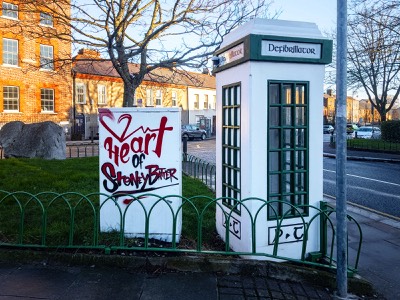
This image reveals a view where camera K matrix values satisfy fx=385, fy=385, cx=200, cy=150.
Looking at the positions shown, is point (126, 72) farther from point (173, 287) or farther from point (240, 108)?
point (173, 287)

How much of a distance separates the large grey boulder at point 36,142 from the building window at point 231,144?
12485 millimetres

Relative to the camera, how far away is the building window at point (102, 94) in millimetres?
37938

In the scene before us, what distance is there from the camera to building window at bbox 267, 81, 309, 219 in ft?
16.0

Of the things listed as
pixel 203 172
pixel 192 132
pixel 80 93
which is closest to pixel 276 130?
pixel 203 172

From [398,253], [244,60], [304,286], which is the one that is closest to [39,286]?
[304,286]

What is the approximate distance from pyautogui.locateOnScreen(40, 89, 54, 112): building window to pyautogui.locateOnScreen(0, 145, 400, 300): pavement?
30.4 meters

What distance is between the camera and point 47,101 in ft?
108

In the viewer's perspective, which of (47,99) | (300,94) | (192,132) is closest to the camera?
(300,94)

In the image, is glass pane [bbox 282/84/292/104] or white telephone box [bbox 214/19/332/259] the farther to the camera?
glass pane [bbox 282/84/292/104]

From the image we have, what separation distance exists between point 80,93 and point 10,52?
7382mm

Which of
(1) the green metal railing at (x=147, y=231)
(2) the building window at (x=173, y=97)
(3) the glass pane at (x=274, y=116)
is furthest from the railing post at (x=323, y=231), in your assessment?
(2) the building window at (x=173, y=97)

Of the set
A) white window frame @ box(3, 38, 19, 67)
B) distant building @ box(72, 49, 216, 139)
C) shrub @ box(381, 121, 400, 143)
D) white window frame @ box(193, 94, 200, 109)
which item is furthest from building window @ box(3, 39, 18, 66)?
shrub @ box(381, 121, 400, 143)

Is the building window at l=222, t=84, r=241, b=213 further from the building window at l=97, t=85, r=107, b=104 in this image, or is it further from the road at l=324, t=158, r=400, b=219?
the building window at l=97, t=85, r=107, b=104

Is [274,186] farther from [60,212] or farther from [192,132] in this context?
[192,132]
